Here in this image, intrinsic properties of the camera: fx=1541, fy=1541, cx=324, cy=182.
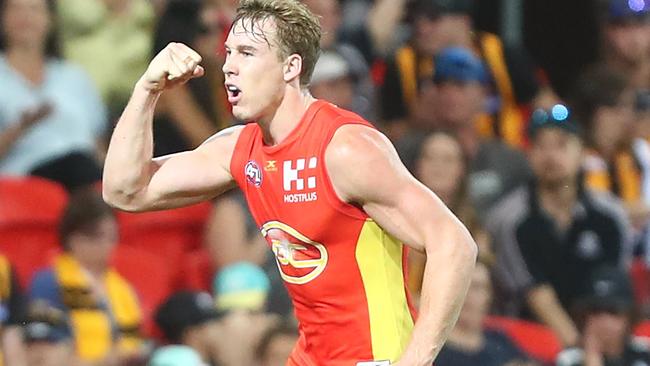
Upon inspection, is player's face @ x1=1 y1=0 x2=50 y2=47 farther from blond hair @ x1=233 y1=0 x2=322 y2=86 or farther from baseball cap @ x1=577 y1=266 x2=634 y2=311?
blond hair @ x1=233 y1=0 x2=322 y2=86

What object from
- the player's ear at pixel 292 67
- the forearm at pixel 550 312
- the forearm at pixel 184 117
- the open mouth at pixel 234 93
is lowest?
the forearm at pixel 550 312

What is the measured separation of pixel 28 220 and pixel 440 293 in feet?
12.5

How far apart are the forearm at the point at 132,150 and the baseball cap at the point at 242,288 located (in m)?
2.64

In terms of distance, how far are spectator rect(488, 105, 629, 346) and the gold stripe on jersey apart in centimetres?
401

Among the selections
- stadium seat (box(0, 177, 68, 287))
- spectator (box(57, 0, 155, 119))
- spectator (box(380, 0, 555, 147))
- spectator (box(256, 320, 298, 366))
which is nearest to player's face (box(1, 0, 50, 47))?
spectator (box(57, 0, 155, 119))

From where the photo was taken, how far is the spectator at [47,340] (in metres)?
7.12

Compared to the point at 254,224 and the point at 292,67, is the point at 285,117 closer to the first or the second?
the point at 292,67

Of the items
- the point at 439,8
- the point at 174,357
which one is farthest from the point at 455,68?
the point at 174,357

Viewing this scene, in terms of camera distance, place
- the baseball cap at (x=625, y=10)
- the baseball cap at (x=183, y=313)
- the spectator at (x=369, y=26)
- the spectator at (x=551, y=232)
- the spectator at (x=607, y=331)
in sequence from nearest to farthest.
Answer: the baseball cap at (x=183, y=313) < the spectator at (x=607, y=331) < the spectator at (x=551, y=232) < the spectator at (x=369, y=26) < the baseball cap at (x=625, y=10)

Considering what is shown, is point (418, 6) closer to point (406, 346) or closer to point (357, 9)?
point (357, 9)

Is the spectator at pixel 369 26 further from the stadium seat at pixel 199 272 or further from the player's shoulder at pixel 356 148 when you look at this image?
the player's shoulder at pixel 356 148

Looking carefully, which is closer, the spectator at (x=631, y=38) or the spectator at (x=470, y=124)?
the spectator at (x=470, y=124)

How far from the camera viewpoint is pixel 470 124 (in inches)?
367

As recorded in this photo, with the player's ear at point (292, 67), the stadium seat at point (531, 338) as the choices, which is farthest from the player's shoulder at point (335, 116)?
the stadium seat at point (531, 338)
